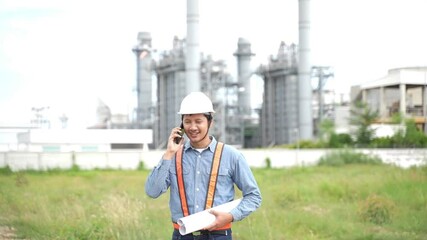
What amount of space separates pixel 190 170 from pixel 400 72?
43807mm

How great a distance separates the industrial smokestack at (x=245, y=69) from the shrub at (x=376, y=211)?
4061cm

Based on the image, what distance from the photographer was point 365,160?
33.7 metres

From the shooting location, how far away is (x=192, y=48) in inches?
1738

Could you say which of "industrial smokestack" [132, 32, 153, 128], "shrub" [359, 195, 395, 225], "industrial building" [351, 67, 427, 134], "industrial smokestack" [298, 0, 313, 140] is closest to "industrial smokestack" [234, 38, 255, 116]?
"industrial smokestack" [298, 0, 313, 140]

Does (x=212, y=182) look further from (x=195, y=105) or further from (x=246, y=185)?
(x=195, y=105)

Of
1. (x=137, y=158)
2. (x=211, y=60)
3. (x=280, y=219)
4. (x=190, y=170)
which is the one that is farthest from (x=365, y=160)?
(x=190, y=170)

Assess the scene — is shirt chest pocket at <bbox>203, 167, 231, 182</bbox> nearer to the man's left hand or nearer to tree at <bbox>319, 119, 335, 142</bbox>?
the man's left hand

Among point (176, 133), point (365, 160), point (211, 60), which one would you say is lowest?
point (365, 160)

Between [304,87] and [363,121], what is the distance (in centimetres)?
498

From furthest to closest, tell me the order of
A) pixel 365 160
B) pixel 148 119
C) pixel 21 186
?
pixel 148 119, pixel 365 160, pixel 21 186

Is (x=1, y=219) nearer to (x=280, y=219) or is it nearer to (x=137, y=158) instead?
(x=280, y=219)

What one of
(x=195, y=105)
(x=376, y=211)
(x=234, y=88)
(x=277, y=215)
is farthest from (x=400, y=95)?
(x=195, y=105)

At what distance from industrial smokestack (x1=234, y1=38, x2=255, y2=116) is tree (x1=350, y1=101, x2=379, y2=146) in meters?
9.56

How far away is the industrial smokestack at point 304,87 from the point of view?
47.4 meters
